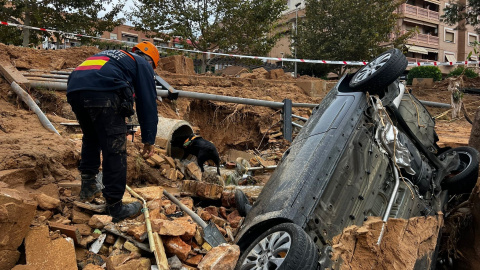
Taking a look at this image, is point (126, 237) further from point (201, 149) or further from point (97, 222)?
point (201, 149)

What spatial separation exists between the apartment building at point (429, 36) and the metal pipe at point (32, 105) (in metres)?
33.2

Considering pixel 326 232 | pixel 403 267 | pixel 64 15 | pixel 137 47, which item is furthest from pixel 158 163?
pixel 64 15

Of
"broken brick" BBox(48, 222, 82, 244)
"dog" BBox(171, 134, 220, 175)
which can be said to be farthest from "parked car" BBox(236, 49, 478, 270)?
"dog" BBox(171, 134, 220, 175)

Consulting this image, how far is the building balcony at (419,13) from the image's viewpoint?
122 ft

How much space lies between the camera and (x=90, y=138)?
354 centimetres

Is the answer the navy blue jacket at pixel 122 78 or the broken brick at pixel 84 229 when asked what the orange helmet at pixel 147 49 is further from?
the broken brick at pixel 84 229

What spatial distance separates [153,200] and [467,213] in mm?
3052

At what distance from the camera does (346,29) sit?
866 inches

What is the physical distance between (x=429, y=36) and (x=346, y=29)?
23.0 metres

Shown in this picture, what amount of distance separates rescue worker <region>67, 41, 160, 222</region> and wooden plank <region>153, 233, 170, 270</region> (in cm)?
58

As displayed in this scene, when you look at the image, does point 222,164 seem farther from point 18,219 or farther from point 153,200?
point 18,219

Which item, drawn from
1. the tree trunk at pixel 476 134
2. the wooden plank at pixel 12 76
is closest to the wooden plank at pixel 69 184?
the wooden plank at pixel 12 76

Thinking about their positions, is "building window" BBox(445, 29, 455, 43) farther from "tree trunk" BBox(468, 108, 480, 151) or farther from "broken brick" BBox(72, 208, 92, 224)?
"broken brick" BBox(72, 208, 92, 224)

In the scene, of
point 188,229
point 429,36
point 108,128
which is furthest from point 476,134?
point 429,36
